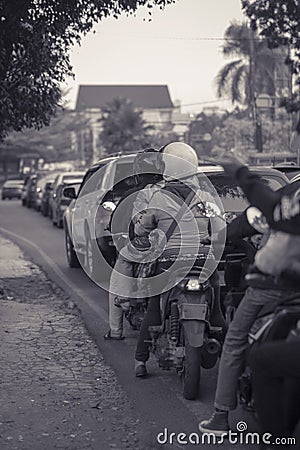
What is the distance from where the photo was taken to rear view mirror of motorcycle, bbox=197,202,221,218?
7.24m

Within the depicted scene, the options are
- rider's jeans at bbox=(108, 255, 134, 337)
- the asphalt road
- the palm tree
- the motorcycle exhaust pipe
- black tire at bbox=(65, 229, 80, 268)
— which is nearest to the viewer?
the asphalt road

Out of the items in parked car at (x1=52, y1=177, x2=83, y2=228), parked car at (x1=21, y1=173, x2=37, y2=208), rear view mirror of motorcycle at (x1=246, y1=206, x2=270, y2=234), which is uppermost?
rear view mirror of motorcycle at (x1=246, y1=206, x2=270, y2=234)

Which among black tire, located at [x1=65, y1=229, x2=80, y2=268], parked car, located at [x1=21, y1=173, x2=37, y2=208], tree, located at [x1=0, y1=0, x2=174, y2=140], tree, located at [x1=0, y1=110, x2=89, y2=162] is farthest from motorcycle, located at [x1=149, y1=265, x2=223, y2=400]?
tree, located at [x1=0, y1=110, x2=89, y2=162]

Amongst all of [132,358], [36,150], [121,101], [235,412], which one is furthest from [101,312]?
[36,150]

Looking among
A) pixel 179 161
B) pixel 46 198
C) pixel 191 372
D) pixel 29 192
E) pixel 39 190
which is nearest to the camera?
pixel 191 372

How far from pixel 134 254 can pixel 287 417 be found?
12.0 feet

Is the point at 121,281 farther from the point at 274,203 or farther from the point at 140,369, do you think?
the point at 274,203

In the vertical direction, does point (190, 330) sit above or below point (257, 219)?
below

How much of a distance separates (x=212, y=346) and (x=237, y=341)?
116 centimetres

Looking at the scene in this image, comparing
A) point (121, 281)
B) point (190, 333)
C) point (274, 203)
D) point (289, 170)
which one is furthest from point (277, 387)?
point (289, 170)

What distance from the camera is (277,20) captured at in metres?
21.6

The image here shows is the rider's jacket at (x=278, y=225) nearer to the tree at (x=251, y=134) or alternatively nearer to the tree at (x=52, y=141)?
the tree at (x=251, y=134)

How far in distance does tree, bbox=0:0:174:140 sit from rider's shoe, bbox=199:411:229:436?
7013 mm

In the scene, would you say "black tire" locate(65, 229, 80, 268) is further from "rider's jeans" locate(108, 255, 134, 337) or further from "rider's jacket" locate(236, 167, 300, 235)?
"rider's jacket" locate(236, 167, 300, 235)
